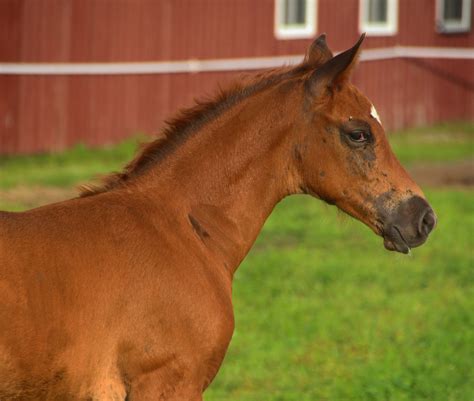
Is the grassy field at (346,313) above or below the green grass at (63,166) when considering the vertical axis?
below

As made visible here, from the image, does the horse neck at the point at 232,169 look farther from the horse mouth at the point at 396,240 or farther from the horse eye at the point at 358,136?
the horse mouth at the point at 396,240

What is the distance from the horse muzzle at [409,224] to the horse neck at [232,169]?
1.66ft

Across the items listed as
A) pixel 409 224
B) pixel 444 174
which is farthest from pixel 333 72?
pixel 444 174

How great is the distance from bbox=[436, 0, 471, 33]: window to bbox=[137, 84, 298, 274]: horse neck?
19.4m

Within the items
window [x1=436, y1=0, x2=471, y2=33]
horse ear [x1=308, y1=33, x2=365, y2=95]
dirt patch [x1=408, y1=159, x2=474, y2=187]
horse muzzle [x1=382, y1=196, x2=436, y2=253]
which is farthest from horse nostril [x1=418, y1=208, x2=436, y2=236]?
window [x1=436, y1=0, x2=471, y2=33]

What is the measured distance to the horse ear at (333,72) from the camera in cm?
557

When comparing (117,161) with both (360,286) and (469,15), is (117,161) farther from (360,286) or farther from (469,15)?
(469,15)

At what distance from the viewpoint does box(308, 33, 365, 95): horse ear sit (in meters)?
5.57

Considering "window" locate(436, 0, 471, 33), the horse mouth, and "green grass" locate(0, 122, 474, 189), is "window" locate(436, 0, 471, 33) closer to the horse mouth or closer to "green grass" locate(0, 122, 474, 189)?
"green grass" locate(0, 122, 474, 189)

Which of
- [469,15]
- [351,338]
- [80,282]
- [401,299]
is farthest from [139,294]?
[469,15]

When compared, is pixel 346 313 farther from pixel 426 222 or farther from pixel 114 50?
pixel 114 50

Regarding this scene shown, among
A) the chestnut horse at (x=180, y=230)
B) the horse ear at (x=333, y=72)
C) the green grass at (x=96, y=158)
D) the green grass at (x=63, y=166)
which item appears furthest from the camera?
the green grass at (x=96, y=158)

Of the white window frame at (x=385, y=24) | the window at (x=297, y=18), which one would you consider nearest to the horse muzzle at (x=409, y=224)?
the window at (x=297, y=18)

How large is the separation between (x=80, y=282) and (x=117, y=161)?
482 inches
